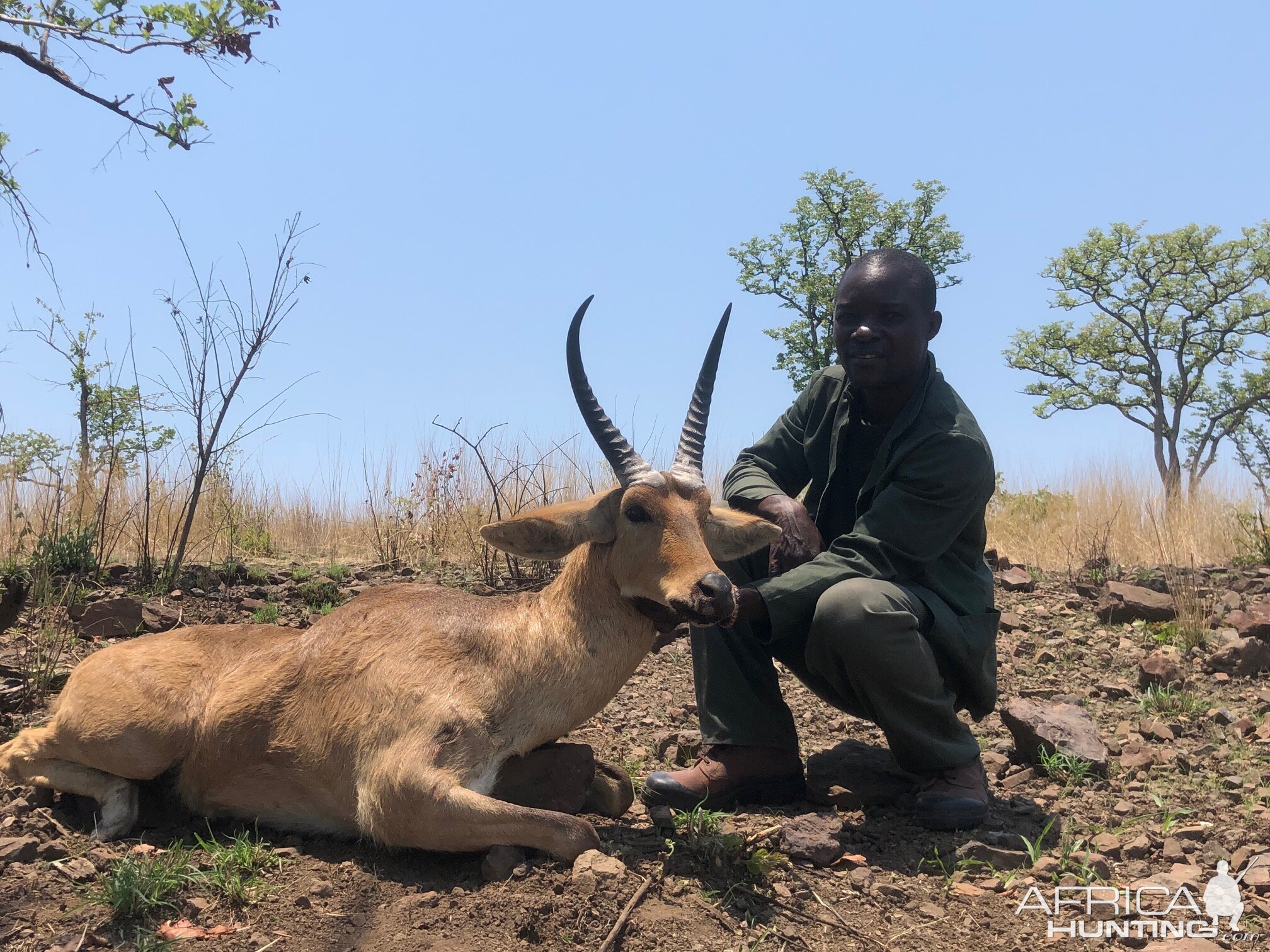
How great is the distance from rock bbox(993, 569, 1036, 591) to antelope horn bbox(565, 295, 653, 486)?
588 cm

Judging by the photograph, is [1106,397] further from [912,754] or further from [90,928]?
[90,928]

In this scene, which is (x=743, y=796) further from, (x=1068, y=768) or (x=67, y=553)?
(x=67, y=553)

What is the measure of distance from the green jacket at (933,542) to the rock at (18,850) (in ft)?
10.0

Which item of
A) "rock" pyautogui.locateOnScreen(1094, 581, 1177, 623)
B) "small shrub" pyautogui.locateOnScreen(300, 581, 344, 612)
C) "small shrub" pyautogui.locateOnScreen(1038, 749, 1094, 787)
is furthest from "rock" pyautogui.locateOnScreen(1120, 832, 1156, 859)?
"small shrub" pyautogui.locateOnScreen(300, 581, 344, 612)

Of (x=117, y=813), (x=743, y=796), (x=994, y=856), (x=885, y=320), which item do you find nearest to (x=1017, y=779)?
(x=994, y=856)

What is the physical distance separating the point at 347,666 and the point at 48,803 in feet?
4.66

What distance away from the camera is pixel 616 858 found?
396 centimetres

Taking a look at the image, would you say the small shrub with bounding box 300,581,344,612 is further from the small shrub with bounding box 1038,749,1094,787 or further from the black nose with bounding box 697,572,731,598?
the small shrub with bounding box 1038,749,1094,787

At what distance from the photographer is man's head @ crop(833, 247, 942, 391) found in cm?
514

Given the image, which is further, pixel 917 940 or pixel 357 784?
pixel 357 784

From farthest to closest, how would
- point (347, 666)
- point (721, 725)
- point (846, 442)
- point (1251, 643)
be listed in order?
point (1251, 643), point (846, 442), point (721, 725), point (347, 666)

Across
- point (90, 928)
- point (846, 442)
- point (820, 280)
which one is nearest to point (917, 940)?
point (846, 442)

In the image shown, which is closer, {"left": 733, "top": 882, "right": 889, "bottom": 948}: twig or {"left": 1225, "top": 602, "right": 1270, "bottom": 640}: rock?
{"left": 733, "top": 882, "right": 889, "bottom": 948}: twig

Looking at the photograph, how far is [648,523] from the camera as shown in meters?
4.50
